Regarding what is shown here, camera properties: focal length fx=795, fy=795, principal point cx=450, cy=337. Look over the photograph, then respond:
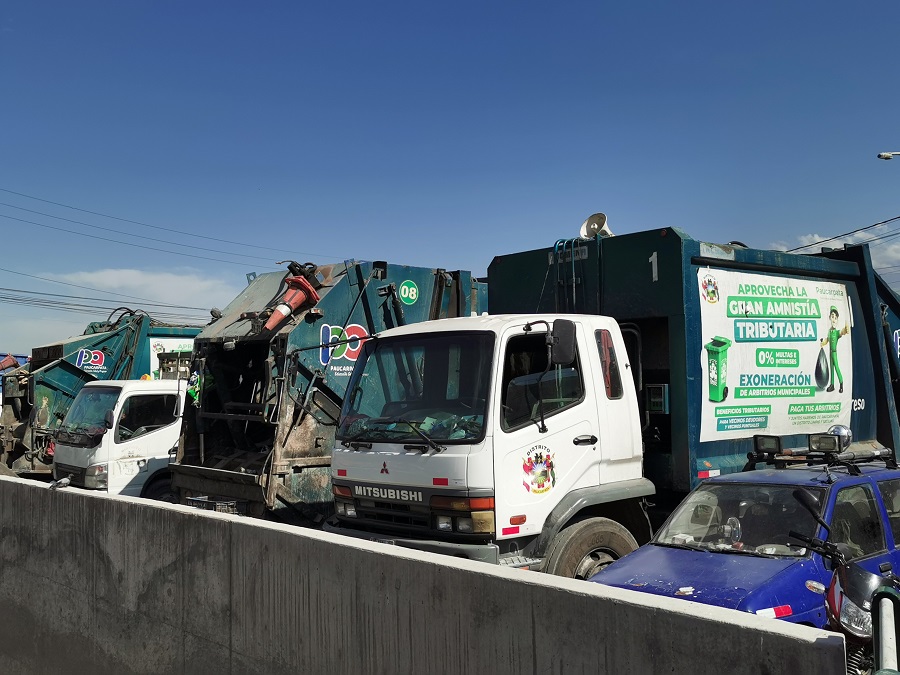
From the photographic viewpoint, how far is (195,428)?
9.53m

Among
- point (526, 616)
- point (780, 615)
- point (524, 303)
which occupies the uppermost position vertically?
point (524, 303)

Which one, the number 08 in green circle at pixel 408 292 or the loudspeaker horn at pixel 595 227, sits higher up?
the loudspeaker horn at pixel 595 227

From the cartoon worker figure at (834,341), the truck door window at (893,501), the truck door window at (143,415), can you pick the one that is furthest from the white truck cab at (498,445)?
the truck door window at (143,415)

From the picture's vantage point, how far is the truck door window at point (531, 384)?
560 centimetres

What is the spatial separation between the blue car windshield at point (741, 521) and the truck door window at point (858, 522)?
0.17 m

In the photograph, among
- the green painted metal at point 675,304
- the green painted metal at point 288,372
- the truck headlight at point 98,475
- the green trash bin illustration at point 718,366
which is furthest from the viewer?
the truck headlight at point 98,475

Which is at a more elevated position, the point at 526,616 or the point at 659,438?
the point at 659,438

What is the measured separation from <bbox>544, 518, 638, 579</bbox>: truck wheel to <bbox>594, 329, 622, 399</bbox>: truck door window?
1.01m

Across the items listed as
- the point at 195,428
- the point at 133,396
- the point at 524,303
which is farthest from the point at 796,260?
the point at 133,396

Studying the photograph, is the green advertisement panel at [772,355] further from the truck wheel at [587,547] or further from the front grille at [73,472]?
the front grille at [73,472]

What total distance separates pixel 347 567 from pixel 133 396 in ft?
27.7

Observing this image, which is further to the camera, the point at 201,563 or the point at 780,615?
the point at 201,563

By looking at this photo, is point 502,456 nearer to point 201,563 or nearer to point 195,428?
point 201,563

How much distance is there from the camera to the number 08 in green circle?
9.60m
